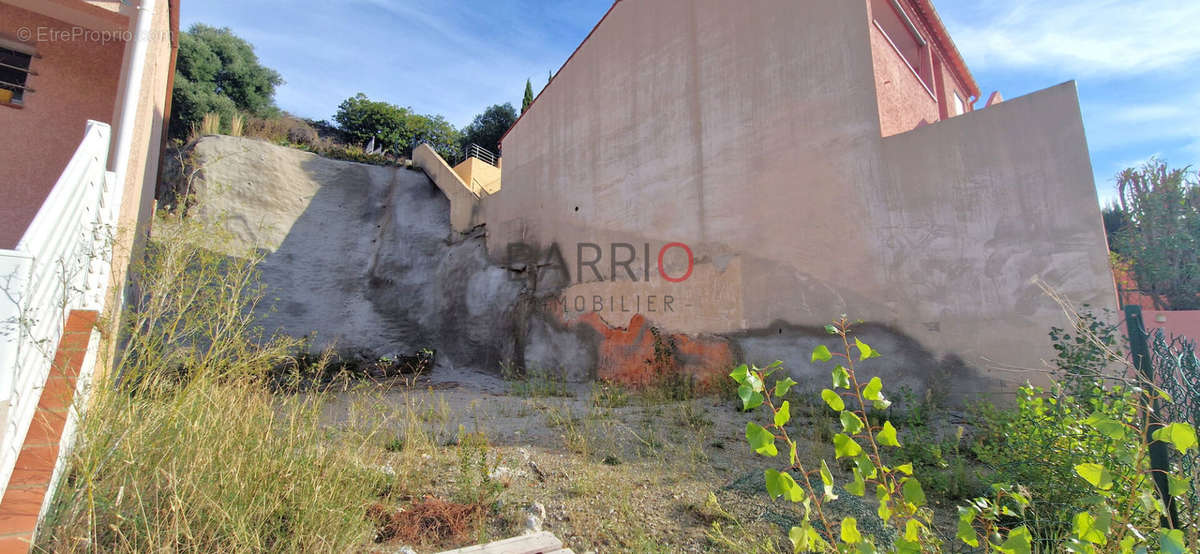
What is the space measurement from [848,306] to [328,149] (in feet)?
45.0

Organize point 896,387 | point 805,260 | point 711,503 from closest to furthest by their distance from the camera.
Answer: point 711,503, point 896,387, point 805,260

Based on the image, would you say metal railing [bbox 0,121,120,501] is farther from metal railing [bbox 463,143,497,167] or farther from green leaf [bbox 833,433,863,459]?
metal railing [bbox 463,143,497,167]

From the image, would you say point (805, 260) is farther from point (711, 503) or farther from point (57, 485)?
point (57, 485)

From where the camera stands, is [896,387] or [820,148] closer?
[896,387]

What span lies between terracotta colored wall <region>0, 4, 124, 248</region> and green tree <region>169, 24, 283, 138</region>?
11414mm

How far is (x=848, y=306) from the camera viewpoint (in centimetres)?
511

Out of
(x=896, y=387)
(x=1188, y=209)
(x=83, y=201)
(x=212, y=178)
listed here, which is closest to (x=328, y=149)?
(x=212, y=178)

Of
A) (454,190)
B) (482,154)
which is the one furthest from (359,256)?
(482,154)

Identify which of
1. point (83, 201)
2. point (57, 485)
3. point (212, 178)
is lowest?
point (57, 485)

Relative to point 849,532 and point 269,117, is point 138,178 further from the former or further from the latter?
point 269,117

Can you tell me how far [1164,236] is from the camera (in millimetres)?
9625

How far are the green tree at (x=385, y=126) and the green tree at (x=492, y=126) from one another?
4.16ft

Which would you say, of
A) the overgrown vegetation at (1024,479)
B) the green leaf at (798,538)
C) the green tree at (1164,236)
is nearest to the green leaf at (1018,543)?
the overgrown vegetation at (1024,479)

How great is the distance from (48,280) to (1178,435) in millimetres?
3801
